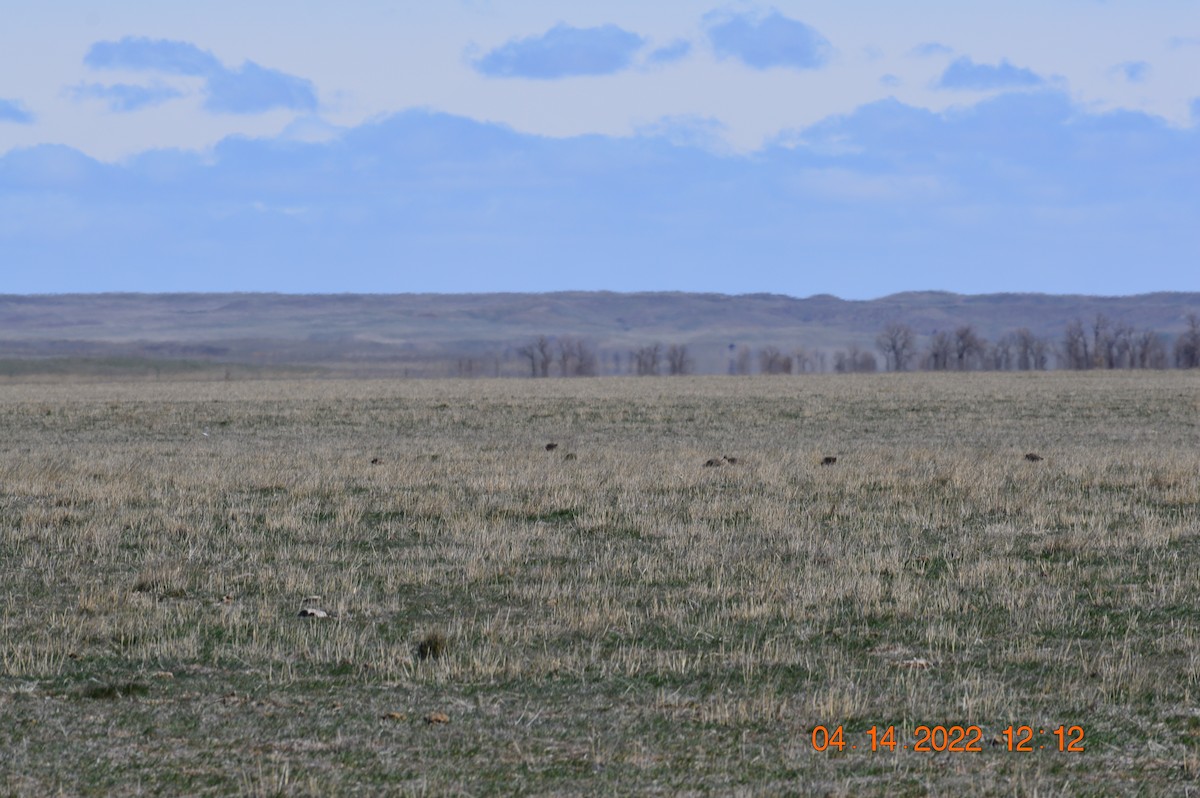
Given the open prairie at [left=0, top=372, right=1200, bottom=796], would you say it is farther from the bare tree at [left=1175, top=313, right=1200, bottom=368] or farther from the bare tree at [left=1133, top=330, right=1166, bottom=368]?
the bare tree at [left=1133, top=330, right=1166, bottom=368]

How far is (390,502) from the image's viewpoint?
1795 centimetres

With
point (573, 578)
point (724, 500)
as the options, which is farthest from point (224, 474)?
point (573, 578)

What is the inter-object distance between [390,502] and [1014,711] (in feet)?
37.7
